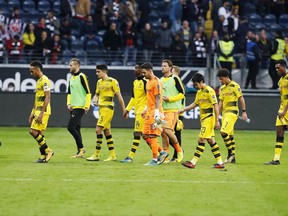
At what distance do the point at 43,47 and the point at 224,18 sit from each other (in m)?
7.24

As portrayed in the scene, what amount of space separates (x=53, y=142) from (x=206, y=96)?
7717 mm

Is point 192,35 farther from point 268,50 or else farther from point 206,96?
point 206,96

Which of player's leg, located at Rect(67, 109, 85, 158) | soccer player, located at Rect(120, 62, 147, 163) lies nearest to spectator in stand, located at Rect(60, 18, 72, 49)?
player's leg, located at Rect(67, 109, 85, 158)

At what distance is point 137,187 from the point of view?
1436 centimetres

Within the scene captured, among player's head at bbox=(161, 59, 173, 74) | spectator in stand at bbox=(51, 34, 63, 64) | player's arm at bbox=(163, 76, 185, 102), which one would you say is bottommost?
spectator in stand at bbox=(51, 34, 63, 64)

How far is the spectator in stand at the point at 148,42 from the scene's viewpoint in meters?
32.2

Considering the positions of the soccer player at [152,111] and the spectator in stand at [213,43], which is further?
the spectator in stand at [213,43]

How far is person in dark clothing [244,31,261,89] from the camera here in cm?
3167

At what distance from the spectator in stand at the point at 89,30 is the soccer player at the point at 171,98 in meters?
14.1

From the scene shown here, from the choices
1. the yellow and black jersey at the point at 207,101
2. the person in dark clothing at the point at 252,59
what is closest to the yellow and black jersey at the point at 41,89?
the yellow and black jersey at the point at 207,101

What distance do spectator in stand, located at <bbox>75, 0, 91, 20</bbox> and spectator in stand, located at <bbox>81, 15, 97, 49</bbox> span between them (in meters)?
0.59

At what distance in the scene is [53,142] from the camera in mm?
23969

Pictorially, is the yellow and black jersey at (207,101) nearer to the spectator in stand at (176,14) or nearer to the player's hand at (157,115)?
the player's hand at (157,115)

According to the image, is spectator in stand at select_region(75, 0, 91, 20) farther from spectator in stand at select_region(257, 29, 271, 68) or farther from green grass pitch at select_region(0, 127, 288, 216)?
green grass pitch at select_region(0, 127, 288, 216)
